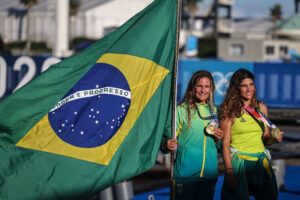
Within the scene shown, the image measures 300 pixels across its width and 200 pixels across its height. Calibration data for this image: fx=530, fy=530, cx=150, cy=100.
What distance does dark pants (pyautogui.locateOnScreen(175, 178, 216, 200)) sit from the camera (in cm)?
461

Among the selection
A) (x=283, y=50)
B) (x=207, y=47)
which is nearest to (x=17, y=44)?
(x=207, y=47)

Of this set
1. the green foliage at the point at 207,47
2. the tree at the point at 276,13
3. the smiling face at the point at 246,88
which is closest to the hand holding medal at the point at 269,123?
A: the smiling face at the point at 246,88

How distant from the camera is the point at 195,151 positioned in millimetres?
4621

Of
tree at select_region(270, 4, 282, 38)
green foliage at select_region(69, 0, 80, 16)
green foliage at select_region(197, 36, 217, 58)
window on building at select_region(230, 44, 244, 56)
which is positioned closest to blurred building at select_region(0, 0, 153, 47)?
green foliage at select_region(69, 0, 80, 16)

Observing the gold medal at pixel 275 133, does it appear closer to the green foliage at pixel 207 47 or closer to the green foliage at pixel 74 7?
the green foliage at pixel 207 47

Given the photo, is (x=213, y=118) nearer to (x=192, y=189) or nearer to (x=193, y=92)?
(x=193, y=92)

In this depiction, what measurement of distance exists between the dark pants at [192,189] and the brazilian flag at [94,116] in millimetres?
354

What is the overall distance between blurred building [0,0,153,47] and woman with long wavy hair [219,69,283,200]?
77.1 metres

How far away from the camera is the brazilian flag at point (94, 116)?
4.29 m

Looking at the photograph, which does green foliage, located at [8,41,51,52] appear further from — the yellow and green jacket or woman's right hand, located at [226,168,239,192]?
woman's right hand, located at [226,168,239,192]

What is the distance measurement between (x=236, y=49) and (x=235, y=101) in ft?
184

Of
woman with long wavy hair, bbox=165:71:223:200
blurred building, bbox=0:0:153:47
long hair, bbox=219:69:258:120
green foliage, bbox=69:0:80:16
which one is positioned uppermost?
green foliage, bbox=69:0:80:16

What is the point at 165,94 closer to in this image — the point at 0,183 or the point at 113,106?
the point at 113,106

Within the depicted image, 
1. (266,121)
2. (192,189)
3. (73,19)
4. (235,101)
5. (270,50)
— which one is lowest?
(192,189)
